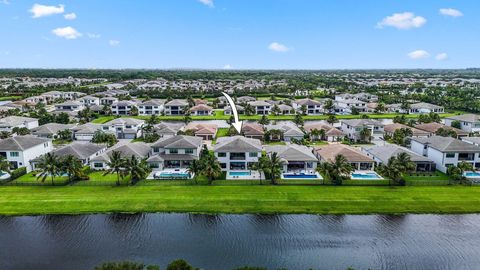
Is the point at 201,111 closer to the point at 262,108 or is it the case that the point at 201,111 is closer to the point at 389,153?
the point at 262,108

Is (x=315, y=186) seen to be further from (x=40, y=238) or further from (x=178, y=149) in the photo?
(x=40, y=238)

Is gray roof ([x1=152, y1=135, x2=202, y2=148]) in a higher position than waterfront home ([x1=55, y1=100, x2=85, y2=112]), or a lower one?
lower

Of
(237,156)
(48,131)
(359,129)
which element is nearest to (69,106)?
(48,131)

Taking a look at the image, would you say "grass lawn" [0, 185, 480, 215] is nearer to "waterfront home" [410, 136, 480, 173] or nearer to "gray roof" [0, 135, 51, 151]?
"waterfront home" [410, 136, 480, 173]

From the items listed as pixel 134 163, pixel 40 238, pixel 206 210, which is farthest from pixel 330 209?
pixel 40 238

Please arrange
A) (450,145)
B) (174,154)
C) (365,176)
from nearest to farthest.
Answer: (365,176)
(450,145)
(174,154)

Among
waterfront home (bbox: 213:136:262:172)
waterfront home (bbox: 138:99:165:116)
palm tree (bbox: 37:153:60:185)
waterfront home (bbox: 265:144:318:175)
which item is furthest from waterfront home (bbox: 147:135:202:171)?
waterfront home (bbox: 138:99:165:116)
